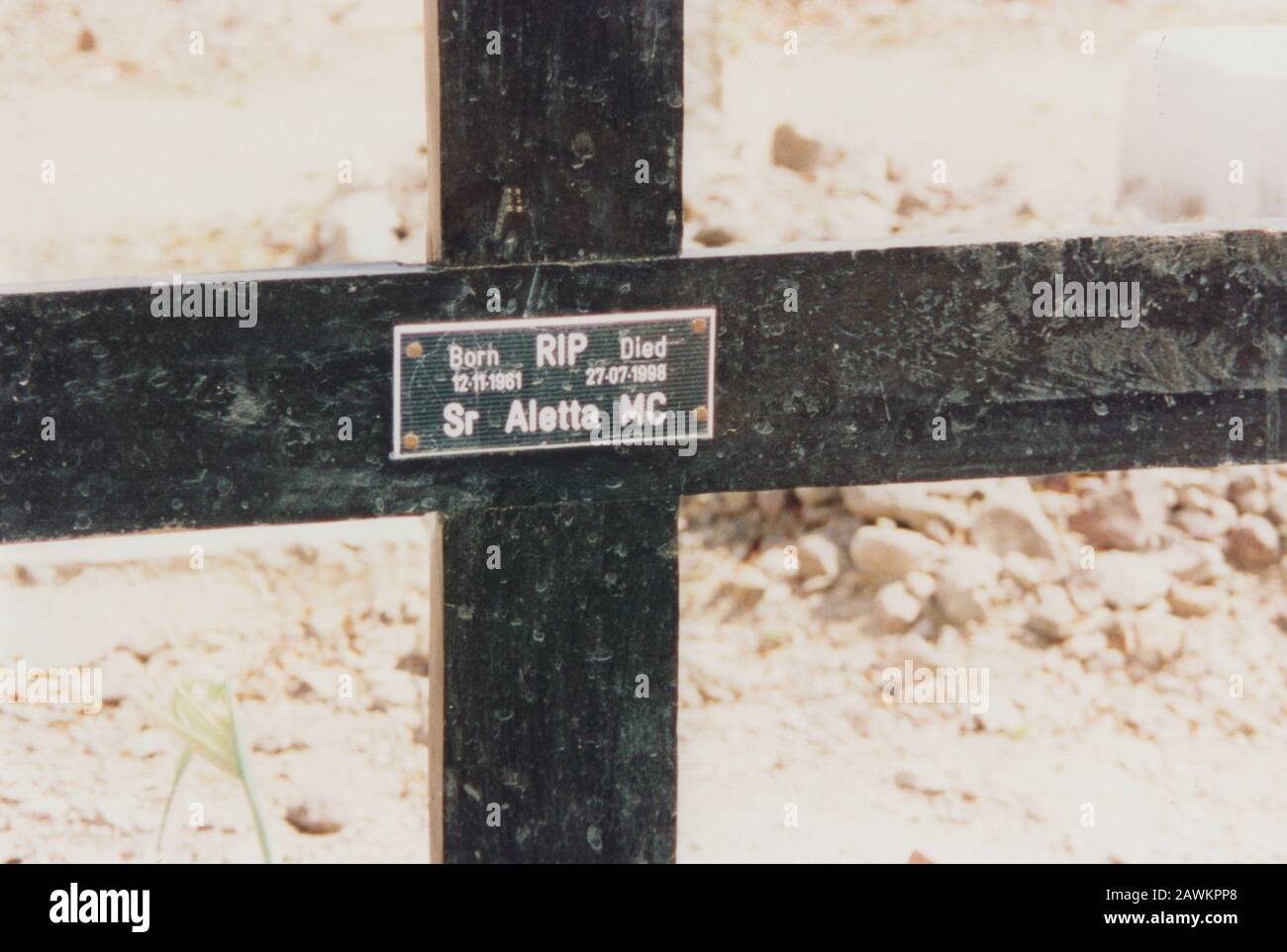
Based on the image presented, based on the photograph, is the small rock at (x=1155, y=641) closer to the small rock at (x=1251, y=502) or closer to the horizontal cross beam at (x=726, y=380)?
the small rock at (x=1251, y=502)

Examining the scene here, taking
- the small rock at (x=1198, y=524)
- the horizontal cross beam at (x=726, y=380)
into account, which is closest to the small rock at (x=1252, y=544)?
the small rock at (x=1198, y=524)

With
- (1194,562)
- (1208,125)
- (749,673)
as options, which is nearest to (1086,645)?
(1194,562)

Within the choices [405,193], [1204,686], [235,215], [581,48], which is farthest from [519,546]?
[235,215]

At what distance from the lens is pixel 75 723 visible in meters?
3.10

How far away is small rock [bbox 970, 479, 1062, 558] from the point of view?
347 centimetres

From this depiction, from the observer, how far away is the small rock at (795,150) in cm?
457

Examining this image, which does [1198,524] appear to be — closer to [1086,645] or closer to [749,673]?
[1086,645]

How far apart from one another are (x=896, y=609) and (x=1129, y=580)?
1.61ft

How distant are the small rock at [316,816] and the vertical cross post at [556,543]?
104 centimetres

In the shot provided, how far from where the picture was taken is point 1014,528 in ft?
11.4

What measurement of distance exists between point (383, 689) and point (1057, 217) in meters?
2.27

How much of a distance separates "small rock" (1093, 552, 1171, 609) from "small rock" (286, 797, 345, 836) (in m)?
1.57
